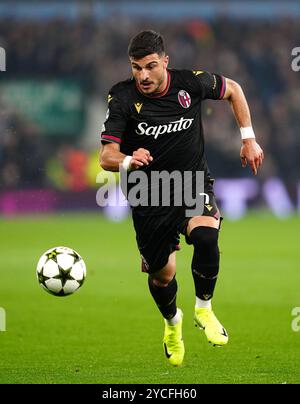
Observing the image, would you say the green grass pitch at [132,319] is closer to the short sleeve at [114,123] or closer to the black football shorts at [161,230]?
the black football shorts at [161,230]

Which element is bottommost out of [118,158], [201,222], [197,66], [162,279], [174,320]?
[174,320]

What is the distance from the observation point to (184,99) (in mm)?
7293

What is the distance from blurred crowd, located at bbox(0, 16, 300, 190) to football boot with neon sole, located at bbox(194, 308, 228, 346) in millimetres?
18356

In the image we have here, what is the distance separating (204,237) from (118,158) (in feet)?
2.84

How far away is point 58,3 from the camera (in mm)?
27938

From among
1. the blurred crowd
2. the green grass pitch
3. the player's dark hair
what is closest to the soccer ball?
the green grass pitch

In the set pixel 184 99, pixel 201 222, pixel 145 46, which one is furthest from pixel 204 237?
pixel 145 46

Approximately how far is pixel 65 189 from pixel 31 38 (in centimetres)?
519

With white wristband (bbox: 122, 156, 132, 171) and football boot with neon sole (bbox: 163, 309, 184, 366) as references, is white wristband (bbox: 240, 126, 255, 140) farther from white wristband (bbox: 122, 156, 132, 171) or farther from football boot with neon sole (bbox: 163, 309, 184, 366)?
football boot with neon sole (bbox: 163, 309, 184, 366)

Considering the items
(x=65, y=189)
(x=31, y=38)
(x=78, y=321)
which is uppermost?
(x=31, y=38)

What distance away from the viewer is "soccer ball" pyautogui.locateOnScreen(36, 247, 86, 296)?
7422 millimetres

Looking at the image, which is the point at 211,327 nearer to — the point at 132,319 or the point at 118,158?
the point at 118,158
